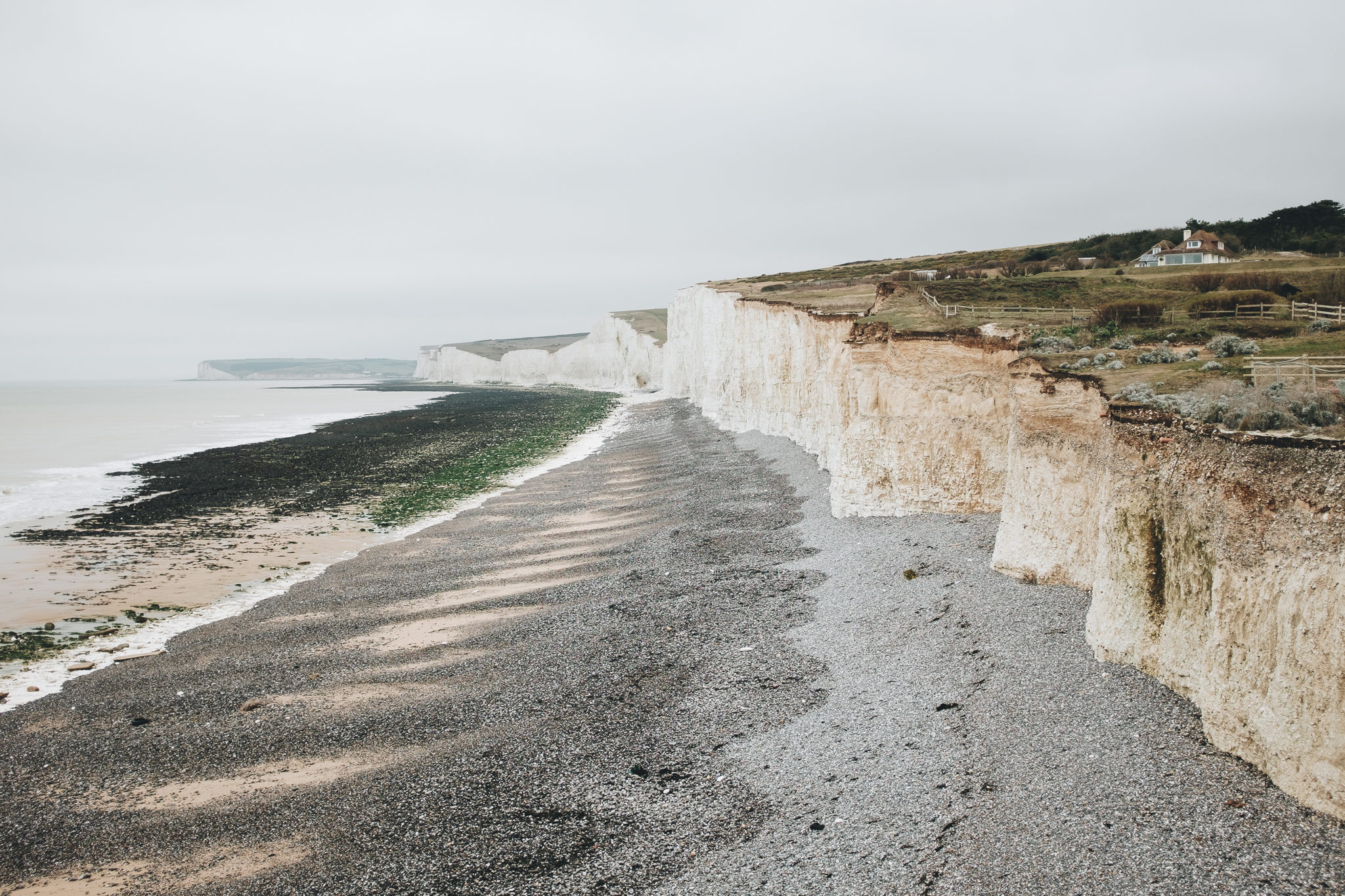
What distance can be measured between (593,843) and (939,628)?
5.80m

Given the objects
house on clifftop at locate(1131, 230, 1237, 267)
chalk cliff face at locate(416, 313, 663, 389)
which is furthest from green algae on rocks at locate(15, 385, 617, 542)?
chalk cliff face at locate(416, 313, 663, 389)

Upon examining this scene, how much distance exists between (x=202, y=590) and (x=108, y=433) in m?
51.0

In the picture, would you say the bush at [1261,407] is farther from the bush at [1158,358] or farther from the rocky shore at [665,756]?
the bush at [1158,358]

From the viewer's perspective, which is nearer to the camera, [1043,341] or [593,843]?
[593,843]

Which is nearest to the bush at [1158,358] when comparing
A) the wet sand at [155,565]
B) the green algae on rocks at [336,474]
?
the wet sand at [155,565]

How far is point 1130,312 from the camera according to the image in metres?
22.0

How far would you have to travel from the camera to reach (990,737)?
7918 millimetres

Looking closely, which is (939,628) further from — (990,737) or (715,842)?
(715,842)

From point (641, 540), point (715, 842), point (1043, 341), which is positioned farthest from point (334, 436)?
point (715, 842)

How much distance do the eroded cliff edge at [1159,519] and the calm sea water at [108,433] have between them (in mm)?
24861

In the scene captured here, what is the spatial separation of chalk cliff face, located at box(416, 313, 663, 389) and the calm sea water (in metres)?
26.2

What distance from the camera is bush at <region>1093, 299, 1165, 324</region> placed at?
68.7 ft

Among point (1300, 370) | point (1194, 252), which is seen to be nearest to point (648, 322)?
point (1194, 252)

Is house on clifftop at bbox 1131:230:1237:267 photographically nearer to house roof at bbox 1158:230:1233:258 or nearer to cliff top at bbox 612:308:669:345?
house roof at bbox 1158:230:1233:258
